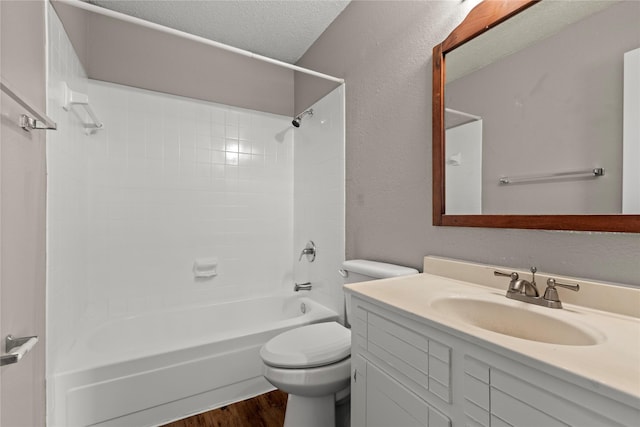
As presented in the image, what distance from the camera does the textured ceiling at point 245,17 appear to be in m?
1.86

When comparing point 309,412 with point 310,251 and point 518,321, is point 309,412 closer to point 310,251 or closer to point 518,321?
point 518,321

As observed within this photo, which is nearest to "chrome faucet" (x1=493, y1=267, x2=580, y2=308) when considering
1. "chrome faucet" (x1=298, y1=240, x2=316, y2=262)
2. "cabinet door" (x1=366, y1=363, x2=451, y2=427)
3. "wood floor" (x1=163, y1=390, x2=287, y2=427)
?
"cabinet door" (x1=366, y1=363, x2=451, y2=427)

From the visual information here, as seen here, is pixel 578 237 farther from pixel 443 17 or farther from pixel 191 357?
pixel 191 357

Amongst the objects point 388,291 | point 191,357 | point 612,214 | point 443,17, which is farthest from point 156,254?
point 612,214

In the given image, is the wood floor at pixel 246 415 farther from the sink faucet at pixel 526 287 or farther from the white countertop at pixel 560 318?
the sink faucet at pixel 526 287

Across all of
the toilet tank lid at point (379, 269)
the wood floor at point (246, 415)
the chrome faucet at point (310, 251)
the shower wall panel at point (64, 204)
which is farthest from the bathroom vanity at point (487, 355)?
the shower wall panel at point (64, 204)

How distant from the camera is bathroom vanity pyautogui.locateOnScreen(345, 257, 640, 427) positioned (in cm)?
51

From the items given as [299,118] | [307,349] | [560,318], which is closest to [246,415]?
[307,349]

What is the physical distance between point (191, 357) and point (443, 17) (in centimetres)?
209

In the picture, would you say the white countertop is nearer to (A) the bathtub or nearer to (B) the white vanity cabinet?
(B) the white vanity cabinet

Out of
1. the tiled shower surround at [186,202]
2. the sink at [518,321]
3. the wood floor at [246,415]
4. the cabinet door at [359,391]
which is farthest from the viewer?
the tiled shower surround at [186,202]

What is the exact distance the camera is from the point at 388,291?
1.01 meters

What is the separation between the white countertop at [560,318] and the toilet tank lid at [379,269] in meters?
0.17

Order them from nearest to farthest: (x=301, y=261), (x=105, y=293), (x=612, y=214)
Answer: (x=612, y=214), (x=105, y=293), (x=301, y=261)
